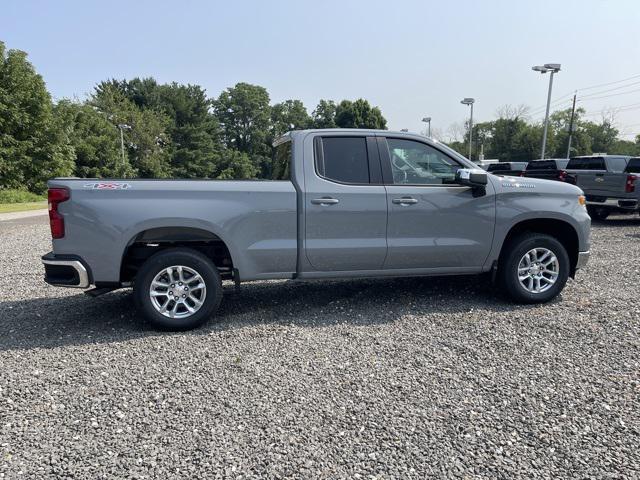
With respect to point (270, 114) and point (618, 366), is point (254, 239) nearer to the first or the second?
point (618, 366)

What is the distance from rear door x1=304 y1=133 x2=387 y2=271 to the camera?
4.56m

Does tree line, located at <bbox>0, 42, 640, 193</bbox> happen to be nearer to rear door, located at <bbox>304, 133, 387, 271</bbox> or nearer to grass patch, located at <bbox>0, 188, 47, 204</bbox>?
grass patch, located at <bbox>0, 188, 47, 204</bbox>

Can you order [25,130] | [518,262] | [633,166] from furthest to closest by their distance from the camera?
[25,130] → [633,166] → [518,262]

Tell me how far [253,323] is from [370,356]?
140 centimetres

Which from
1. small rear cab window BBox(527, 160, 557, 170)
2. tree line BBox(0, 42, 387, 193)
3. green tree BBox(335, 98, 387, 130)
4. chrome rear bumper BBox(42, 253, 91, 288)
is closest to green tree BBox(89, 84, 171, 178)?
tree line BBox(0, 42, 387, 193)

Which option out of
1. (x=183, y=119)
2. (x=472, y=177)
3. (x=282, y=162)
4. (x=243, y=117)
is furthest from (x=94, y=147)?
(x=243, y=117)

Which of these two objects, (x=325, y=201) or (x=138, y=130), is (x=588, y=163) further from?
(x=138, y=130)

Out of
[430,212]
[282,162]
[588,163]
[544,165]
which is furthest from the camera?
[544,165]

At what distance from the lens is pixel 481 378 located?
3.43 meters

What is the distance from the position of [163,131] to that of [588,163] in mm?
48584

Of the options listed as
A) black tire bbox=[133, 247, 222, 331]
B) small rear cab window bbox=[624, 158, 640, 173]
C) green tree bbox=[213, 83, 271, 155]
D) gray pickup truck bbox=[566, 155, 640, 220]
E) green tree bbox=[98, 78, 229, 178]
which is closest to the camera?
black tire bbox=[133, 247, 222, 331]

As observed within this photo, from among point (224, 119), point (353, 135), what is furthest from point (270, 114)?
point (353, 135)

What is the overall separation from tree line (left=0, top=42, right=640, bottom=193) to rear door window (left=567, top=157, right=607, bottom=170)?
32.5 feet

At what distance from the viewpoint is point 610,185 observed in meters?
12.0
